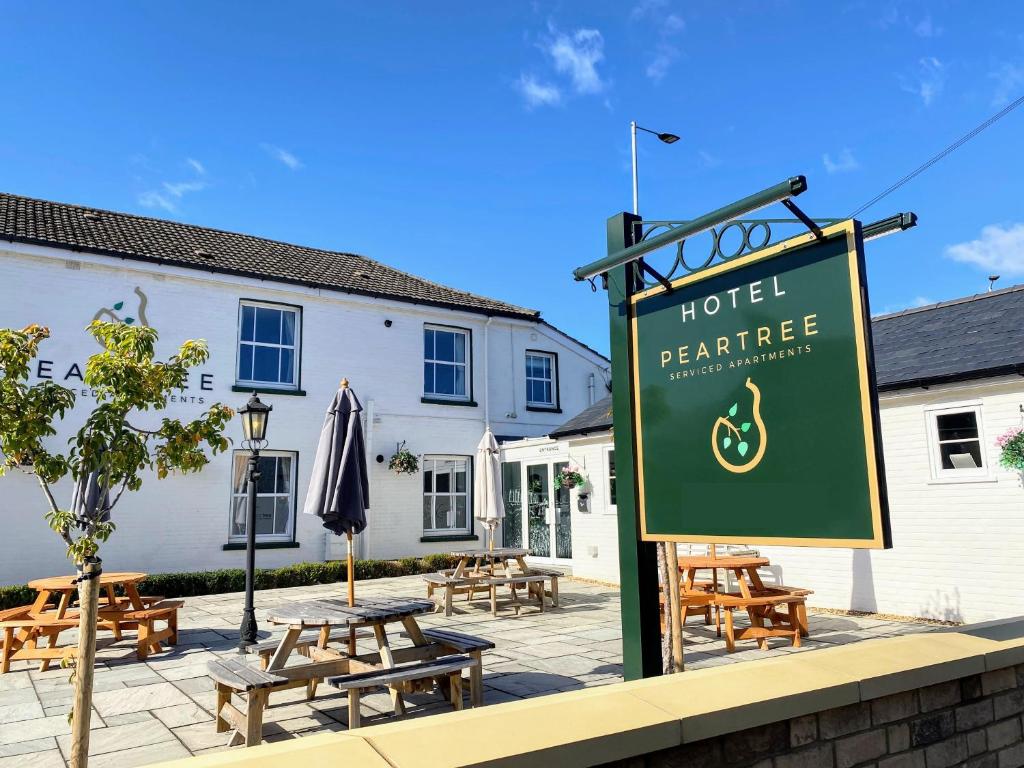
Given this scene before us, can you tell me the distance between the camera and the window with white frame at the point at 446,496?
57.4ft

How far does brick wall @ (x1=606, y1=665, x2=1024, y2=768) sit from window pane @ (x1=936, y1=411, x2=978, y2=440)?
652 centimetres

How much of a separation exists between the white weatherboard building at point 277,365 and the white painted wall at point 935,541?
9.34 metres

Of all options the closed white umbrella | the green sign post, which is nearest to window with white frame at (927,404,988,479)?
the closed white umbrella

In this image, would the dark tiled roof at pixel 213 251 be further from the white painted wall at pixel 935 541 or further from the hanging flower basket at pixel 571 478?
the white painted wall at pixel 935 541

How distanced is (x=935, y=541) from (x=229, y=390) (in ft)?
43.3

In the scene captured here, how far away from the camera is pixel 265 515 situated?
15312 mm

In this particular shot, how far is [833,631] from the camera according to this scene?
868 centimetres

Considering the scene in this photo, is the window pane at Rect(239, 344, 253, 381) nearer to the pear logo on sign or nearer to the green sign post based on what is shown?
the green sign post

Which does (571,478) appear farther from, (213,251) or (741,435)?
(741,435)

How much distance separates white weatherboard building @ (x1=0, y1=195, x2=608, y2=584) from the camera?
13.4 m

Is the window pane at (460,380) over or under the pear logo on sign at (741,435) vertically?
over

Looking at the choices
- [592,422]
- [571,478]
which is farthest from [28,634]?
[592,422]

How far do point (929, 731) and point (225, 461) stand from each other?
14107mm

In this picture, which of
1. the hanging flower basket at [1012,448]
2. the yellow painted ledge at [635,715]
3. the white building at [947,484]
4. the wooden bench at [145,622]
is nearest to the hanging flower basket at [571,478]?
the white building at [947,484]
